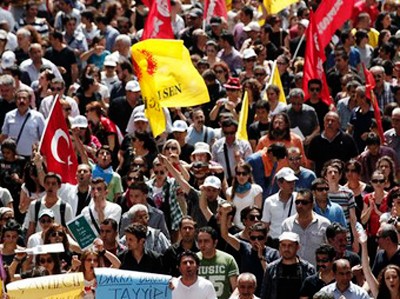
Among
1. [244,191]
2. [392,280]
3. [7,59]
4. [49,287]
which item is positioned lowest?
[7,59]

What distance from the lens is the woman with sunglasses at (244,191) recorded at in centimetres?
2106

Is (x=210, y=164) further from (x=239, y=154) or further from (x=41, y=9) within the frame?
(x=41, y=9)

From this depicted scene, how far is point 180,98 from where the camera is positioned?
22.2m

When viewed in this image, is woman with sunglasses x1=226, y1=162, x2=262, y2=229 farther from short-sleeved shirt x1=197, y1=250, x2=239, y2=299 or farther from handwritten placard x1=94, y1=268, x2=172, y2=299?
handwritten placard x1=94, y1=268, x2=172, y2=299

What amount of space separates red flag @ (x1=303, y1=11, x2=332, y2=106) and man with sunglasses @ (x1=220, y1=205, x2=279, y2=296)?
207 inches

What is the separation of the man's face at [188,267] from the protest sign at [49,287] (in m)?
1.09

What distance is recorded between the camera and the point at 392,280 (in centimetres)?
1831

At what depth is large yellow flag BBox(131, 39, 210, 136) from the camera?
21875 millimetres

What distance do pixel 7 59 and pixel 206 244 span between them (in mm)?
8285

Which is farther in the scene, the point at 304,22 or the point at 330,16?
the point at 304,22

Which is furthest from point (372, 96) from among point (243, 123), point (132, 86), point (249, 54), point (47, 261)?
point (47, 261)

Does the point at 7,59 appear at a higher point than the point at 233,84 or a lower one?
lower

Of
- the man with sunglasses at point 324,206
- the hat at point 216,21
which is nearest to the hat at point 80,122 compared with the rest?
the man with sunglasses at point 324,206

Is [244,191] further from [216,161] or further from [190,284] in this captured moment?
[190,284]
